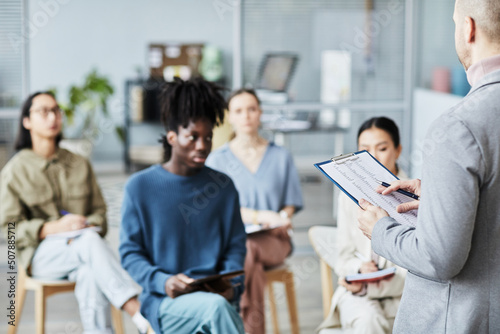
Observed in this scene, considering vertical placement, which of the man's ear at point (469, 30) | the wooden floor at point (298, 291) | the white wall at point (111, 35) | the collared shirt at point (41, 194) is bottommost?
→ the wooden floor at point (298, 291)

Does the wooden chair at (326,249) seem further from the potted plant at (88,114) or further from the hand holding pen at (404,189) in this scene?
the potted plant at (88,114)

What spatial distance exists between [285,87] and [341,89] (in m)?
0.41

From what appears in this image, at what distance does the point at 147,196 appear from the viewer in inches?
88.7

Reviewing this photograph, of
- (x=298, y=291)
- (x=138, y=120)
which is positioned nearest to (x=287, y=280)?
(x=298, y=291)

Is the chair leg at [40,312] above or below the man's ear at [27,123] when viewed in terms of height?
below

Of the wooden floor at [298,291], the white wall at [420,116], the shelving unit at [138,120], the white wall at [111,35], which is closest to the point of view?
the wooden floor at [298,291]

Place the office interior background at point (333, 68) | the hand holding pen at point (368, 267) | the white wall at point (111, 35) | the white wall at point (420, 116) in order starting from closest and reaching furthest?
the hand holding pen at point (368, 267)
the office interior background at point (333, 68)
the white wall at point (420, 116)
the white wall at point (111, 35)

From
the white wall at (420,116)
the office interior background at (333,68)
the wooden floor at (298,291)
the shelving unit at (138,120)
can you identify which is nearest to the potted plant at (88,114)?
the shelving unit at (138,120)

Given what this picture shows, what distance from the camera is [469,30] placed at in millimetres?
1318

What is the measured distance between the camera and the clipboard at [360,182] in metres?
1.47

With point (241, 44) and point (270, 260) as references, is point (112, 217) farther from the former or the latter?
point (270, 260)

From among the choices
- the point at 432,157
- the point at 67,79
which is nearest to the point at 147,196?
the point at 432,157

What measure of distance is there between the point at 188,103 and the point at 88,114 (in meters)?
6.64

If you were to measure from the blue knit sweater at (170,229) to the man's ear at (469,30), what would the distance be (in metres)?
1.17
